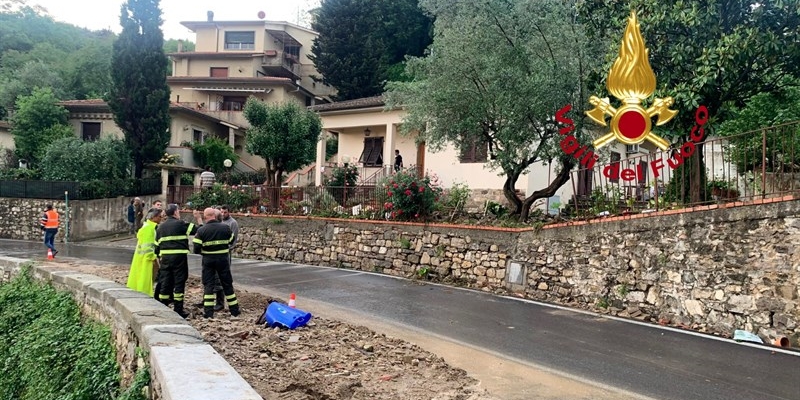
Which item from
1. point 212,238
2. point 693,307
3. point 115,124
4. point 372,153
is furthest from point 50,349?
point 115,124

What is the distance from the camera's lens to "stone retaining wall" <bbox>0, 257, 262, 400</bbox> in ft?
11.6

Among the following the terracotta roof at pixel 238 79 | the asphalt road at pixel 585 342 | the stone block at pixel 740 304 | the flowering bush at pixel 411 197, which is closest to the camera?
the asphalt road at pixel 585 342

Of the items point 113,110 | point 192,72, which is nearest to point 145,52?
point 113,110

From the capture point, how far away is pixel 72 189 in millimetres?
24797

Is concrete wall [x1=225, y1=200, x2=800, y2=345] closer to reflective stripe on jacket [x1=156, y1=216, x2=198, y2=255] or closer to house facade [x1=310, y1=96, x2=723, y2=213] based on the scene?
house facade [x1=310, y1=96, x2=723, y2=213]

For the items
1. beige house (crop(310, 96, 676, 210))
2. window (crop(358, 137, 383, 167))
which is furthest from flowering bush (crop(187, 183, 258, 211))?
window (crop(358, 137, 383, 167))

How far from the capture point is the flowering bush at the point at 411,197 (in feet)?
48.8

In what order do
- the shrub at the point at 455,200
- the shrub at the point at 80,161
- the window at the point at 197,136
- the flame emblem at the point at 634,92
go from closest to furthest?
the flame emblem at the point at 634,92 < the shrub at the point at 455,200 < the shrub at the point at 80,161 < the window at the point at 197,136

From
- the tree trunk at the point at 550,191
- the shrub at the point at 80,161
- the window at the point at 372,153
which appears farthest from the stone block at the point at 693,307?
the shrub at the point at 80,161

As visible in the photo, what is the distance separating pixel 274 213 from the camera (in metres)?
19.0

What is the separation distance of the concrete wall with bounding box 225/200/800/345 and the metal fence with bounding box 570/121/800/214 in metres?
0.55

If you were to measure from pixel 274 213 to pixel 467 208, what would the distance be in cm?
655

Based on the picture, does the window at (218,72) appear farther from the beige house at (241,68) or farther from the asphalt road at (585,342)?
the asphalt road at (585,342)

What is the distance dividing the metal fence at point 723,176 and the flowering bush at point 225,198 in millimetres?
12355
